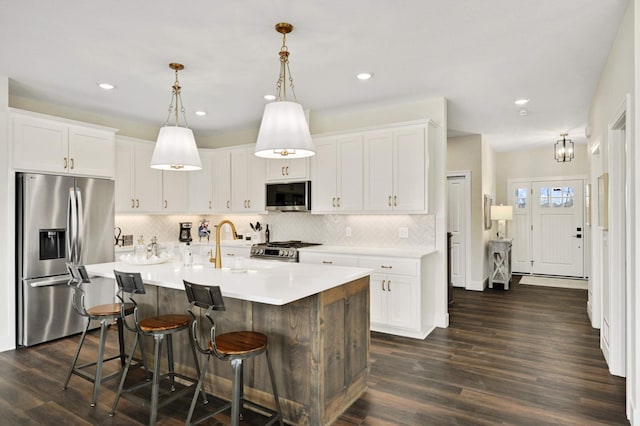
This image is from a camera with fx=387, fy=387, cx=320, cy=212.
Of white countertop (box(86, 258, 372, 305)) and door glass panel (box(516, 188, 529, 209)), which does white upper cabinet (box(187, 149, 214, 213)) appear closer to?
white countertop (box(86, 258, 372, 305))

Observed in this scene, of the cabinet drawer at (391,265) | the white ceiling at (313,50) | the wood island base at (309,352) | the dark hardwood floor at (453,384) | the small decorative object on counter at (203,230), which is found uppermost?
the white ceiling at (313,50)

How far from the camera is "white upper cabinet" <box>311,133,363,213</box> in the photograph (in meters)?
4.84

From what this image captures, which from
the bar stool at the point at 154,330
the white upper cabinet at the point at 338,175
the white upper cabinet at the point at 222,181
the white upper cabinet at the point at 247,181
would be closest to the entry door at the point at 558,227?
the white upper cabinet at the point at 338,175

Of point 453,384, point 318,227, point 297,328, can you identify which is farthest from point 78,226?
point 453,384

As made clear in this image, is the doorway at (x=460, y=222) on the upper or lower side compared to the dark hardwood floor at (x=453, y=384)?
upper

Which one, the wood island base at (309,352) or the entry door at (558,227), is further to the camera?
the entry door at (558,227)

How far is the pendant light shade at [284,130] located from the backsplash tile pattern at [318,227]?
2.63 meters

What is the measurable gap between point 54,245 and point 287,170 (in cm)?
288

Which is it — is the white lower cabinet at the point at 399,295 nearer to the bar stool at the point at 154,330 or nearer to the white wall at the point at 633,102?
the white wall at the point at 633,102

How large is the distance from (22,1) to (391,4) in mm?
2443

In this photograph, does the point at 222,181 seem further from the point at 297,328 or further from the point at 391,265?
the point at 297,328

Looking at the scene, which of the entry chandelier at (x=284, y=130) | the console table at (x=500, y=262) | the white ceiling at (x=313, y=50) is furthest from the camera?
the console table at (x=500, y=262)

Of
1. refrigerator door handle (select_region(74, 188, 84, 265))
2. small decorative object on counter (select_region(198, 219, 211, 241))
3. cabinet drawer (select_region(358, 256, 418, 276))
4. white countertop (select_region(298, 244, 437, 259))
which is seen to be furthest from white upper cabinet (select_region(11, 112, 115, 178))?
cabinet drawer (select_region(358, 256, 418, 276))

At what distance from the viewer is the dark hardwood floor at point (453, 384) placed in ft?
8.60
